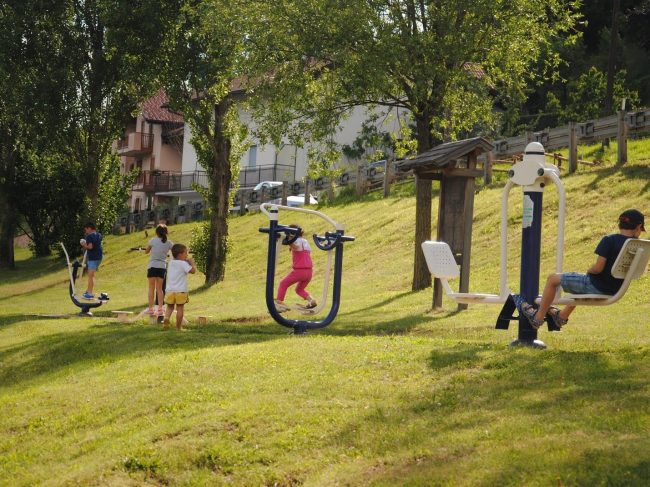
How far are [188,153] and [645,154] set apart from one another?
50515 millimetres

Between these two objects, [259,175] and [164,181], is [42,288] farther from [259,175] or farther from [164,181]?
[164,181]

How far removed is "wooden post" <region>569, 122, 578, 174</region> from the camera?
3077 cm

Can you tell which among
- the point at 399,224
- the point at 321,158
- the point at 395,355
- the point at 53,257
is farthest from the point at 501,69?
the point at 53,257

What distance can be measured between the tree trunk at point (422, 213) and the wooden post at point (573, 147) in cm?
791

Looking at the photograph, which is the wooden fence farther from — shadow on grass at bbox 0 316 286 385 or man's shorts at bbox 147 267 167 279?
shadow on grass at bbox 0 316 286 385

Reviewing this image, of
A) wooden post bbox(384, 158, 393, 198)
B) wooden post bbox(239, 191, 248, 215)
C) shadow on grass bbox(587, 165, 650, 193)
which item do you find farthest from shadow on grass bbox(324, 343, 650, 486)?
wooden post bbox(239, 191, 248, 215)

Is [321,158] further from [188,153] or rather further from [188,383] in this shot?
[188,153]

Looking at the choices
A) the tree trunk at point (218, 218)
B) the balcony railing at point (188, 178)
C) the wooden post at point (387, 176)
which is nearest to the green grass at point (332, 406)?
the tree trunk at point (218, 218)

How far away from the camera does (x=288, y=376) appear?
11.0 meters

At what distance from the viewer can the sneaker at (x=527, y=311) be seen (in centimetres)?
1146

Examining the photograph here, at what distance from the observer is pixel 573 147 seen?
31.0 meters

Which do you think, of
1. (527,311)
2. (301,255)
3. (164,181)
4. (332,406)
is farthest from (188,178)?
(332,406)

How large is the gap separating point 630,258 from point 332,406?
319 centimetres

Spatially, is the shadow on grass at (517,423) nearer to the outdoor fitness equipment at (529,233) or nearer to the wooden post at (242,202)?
the outdoor fitness equipment at (529,233)
